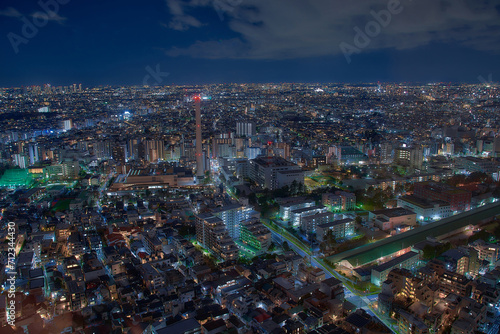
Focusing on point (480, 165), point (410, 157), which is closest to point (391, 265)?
point (480, 165)

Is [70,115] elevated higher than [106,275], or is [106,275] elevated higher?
[70,115]

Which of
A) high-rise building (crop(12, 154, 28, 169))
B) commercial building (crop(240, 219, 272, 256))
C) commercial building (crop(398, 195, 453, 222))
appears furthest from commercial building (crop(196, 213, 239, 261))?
high-rise building (crop(12, 154, 28, 169))

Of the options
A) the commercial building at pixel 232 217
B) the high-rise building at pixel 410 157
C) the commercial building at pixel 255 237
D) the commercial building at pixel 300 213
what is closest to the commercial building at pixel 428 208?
the commercial building at pixel 300 213

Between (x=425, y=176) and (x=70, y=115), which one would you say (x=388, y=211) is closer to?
(x=425, y=176)

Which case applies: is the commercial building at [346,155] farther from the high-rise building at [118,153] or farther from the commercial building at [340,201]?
the high-rise building at [118,153]

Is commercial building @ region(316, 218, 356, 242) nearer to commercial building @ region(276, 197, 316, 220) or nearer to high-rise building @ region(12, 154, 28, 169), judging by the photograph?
commercial building @ region(276, 197, 316, 220)

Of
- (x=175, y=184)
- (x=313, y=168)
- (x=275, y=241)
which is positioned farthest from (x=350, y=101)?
(x=275, y=241)

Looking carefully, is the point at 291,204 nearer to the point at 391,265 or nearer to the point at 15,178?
the point at 391,265
